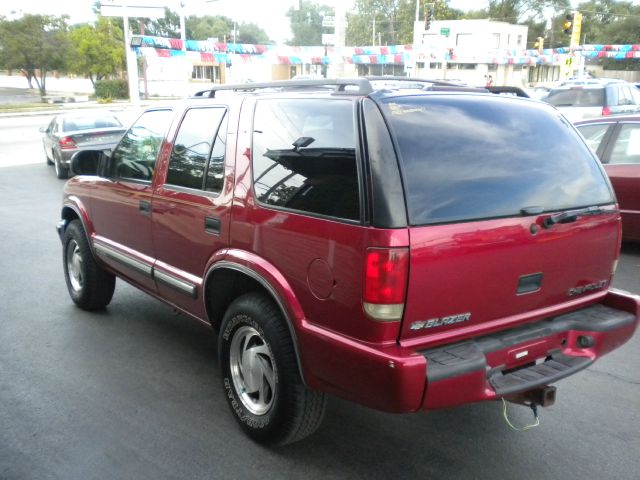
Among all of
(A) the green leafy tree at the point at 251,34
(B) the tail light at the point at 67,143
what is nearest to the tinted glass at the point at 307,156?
(B) the tail light at the point at 67,143

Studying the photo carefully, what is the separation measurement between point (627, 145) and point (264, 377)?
6128 mm

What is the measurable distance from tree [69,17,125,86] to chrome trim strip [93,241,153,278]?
4512cm

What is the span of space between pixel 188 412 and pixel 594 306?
2.52 m

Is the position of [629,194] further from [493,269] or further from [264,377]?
[264,377]

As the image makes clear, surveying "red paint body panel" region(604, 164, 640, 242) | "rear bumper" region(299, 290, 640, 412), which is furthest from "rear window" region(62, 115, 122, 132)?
"rear bumper" region(299, 290, 640, 412)

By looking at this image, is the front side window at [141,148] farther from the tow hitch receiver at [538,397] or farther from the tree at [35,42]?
the tree at [35,42]

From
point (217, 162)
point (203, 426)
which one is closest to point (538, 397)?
point (203, 426)

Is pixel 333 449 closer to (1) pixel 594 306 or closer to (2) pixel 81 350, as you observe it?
(1) pixel 594 306

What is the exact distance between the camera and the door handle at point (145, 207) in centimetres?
423

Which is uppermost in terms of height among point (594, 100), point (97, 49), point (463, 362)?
point (97, 49)

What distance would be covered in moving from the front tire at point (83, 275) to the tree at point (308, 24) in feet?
351

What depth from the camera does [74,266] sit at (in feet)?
18.4

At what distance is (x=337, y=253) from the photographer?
2.69 metres

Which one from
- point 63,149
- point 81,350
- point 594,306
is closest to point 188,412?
point 81,350
